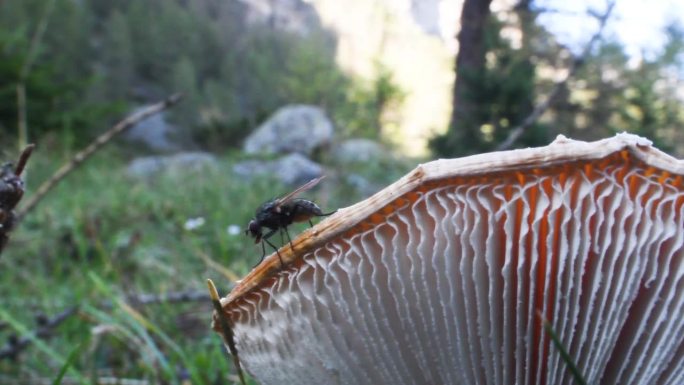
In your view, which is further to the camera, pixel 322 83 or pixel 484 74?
pixel 322 83

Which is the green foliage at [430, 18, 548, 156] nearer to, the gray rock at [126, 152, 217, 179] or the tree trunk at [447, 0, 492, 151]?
the tree trunk at [447, 0, 492, 151]

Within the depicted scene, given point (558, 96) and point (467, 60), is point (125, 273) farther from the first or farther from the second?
point (558, 96)

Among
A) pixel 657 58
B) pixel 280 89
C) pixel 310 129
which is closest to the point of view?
pixel 657 58

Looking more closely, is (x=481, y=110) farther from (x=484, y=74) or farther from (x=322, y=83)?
(x=322, y=83)

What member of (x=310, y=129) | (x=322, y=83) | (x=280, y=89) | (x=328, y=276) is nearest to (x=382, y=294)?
(x=328, y=276)

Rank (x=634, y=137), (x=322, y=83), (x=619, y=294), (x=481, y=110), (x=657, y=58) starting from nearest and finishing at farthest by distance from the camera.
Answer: (x=634, y=137) → (x=619, y=294) → (x=481, y=110) → (x=657, y=58) → (x=322, y=83)

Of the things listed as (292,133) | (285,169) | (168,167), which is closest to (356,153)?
(285,169)
